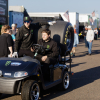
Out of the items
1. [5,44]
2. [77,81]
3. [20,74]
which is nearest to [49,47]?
[5,44]

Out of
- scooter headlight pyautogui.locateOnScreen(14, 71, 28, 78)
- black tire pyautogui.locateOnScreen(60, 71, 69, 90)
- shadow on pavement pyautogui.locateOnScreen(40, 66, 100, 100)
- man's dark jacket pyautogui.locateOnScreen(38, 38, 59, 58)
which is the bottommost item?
shadow on pavement pyautogui.locateOnScreen(40, 66, 100, 100)

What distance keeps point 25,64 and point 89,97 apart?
189cm

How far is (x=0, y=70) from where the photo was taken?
5.41m

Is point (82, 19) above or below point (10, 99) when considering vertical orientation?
above

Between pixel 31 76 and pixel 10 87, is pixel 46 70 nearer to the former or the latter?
pixel 31 76

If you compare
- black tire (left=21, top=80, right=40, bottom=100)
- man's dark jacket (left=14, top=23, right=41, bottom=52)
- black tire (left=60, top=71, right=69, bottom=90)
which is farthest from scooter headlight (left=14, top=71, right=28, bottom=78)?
man's dark jacket (left=14, top=23, right=41, bottom=52)

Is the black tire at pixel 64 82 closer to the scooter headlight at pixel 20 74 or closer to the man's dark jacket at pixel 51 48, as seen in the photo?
the man's dark jacket at pixel 51 48

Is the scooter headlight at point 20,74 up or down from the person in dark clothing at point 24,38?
down

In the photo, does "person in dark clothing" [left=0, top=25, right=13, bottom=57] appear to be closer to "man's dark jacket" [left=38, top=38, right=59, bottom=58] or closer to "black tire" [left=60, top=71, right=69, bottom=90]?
"man's dark jacket" [left=38, top=38, right=59, bottom=58]

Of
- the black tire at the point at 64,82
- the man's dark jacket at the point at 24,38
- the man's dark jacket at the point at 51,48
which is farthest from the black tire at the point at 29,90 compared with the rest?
the man's dark jacket at the point at 24,38

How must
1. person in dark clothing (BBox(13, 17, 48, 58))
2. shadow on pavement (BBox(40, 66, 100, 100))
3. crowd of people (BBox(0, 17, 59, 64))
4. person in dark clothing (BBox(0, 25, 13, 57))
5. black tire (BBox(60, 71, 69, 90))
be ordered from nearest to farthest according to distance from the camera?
shadow on pavement (BBox(40, 66, 100, 100))
crowd of people (BBox(0, 17, 59, 64))
black tire (BBox(60, 71, 69, 90))
person in dark clothing (BBox(0, 25, 13, 57))
person in dark clothing (BBox(13, 17, 48, 58))

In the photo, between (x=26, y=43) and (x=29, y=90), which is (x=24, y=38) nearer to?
(x=26, y=43)

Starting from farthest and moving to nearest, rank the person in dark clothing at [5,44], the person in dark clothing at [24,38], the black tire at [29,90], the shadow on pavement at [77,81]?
the person in dark clothing at [24,38]
the person in dark clothing at [5,44]
the shadow on pavement at [77,81]
the black tire at [29,90]

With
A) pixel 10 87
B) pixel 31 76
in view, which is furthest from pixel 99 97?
pixel 10 87
